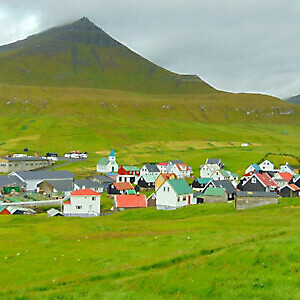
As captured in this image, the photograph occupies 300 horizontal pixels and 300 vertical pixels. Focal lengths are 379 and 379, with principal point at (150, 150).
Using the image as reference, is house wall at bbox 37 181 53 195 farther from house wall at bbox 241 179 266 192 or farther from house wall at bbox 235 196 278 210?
house wall at bbox 235 196 278 210

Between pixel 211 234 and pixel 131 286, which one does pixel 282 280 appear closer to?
pixel 131 286

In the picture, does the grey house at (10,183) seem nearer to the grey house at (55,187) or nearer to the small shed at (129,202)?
the grey house at (55,187)

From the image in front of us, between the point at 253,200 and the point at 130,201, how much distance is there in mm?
26868

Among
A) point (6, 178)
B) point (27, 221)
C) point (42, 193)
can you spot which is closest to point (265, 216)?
point (27, 221)

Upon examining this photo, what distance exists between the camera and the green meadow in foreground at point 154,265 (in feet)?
55.8

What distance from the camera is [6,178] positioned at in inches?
4205

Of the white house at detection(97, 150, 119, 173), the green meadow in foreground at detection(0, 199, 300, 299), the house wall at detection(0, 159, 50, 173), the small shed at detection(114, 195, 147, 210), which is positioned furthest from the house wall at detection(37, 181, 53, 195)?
the green meadow in foreground at detection(0, 199, 300, 299)

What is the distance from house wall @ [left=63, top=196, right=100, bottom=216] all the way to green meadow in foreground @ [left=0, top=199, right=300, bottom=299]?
109ft

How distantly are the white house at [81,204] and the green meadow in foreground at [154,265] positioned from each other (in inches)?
1311

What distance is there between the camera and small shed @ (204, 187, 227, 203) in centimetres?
7691

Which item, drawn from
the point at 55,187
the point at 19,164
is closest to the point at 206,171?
the point at 55,187

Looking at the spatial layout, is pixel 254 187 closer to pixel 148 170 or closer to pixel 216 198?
pixel 216 198

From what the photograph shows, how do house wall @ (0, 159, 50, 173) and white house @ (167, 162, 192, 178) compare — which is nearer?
white house @ (167, 162, 192, 178)

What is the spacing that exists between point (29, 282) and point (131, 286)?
6779 mm
